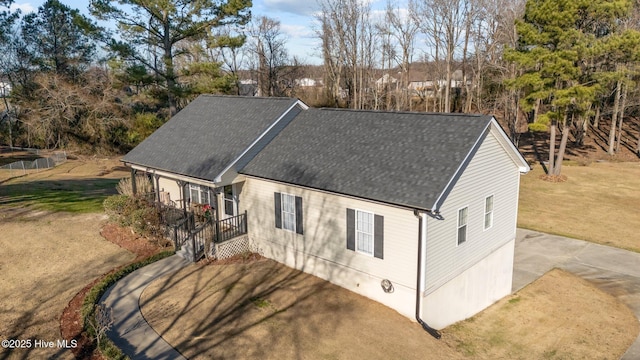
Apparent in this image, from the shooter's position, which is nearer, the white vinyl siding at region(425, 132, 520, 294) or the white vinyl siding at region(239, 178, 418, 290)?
the white vinyl siding at region(239, 178, 418, 290)

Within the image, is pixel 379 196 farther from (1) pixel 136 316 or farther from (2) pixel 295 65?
(2) pixel 295 65

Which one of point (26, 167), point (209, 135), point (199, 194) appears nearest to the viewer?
point (209, 135)

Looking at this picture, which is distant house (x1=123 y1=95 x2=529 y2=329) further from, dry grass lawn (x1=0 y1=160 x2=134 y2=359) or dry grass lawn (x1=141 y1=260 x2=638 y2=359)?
dry grass lawn (x1=0 y1=160 x2=134 y2=359)

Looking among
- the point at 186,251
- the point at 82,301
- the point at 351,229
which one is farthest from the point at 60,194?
the point at 351,229

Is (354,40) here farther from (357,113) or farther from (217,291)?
(217,291)

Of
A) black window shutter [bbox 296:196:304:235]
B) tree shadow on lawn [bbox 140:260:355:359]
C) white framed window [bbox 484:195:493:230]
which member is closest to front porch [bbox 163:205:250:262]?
tree shadow on lawn [bbox 140:260:355:359]

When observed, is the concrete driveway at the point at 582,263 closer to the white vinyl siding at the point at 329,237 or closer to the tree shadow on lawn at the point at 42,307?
the white vinyl siding at the point at 329,237
